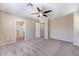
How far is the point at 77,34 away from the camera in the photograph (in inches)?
152

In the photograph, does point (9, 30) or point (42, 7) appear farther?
point (9, 30)

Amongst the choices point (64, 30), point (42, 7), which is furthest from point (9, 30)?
point (64, 30)

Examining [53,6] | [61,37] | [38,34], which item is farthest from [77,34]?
[53,6]

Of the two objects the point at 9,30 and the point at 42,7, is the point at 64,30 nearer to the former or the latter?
the point at 42,7

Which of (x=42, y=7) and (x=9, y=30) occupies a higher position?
(x=42, y=7)

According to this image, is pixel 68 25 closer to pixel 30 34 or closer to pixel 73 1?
pixel 30 34

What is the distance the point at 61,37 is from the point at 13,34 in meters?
2.30

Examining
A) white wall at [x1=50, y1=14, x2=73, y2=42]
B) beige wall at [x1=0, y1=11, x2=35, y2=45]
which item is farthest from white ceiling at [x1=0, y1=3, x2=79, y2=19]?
white wall at [x1=50, y1=14, x2=73, y2=42]

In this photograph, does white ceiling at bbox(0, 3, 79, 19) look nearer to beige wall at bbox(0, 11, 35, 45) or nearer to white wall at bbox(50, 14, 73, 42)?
beige wall at bbox(0, 11, 35, 45)

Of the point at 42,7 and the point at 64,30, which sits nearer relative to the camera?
the point at 42,7

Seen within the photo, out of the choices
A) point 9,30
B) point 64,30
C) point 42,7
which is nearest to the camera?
point 42,7

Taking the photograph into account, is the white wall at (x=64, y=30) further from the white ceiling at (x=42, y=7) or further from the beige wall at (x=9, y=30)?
the white ceiling at (x=42, y=7)

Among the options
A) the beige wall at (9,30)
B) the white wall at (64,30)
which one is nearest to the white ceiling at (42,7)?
the beige wall at (9,30)

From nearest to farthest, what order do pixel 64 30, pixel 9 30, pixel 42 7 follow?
pixel 42 7
pixel 9 30
pixel 64 30
